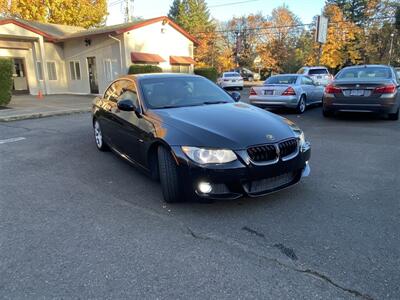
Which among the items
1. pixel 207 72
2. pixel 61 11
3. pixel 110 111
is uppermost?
pixel 61 11

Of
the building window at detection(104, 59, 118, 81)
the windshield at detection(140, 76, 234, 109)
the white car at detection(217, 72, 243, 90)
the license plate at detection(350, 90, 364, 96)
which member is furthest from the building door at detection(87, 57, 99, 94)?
the windshield at detection(140, 76, 234, 109)

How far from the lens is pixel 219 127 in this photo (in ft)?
11.7

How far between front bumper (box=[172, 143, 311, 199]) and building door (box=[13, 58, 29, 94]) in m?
21.8

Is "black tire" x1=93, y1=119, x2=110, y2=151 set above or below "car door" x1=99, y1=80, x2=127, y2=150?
below

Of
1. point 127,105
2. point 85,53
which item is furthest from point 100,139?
point 85,53

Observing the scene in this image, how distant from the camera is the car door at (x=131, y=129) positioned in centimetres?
425

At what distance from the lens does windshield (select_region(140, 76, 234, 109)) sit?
176 inches

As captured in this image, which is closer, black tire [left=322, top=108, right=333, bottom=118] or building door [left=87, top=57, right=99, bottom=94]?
black tire [left=322, top=108, right=333, bottom=118]

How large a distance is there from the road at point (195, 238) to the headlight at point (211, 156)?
2.01ft

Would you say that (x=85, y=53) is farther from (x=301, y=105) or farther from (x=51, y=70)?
(x=301, y=105)

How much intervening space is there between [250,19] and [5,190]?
49.2 meters

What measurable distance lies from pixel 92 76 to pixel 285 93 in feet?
49.4

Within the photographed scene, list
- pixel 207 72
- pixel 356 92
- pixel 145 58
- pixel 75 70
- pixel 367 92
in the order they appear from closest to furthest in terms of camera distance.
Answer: pixel 367 92 < pixel 356 92 < pixel 145 58 < pixel 75 70 < pixel 207 72

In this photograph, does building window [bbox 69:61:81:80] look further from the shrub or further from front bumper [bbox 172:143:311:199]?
front bumper [bbox 172:143:311:199]
